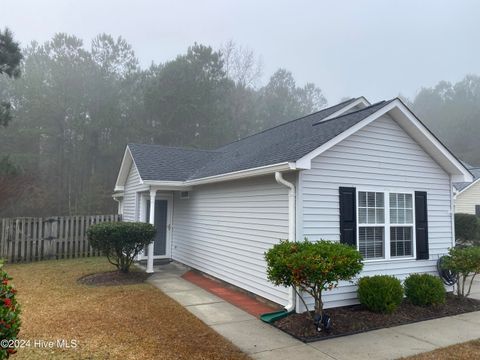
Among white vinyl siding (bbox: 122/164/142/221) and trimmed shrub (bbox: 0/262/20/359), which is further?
white vinyl siding (bbox: 122/164/142/221)

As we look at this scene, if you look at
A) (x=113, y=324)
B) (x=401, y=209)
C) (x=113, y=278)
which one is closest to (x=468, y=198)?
(x=401, y=209)

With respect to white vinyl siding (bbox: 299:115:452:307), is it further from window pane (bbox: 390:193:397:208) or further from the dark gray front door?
the dark gray front door

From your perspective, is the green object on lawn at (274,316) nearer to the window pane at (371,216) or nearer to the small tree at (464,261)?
the window pane at (371,216)

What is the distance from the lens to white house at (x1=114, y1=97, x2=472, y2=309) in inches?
253

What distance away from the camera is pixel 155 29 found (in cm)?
3058

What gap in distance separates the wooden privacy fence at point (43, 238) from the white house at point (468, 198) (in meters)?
18.5

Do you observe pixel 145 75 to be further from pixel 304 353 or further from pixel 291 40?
pixel 304 353

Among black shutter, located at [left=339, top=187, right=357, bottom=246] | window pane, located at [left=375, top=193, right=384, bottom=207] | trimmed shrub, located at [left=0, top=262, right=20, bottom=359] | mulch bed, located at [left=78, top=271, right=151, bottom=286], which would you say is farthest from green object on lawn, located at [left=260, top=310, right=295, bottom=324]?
mulch bed, located at [left=78, top=271, right=151, bottom=286]

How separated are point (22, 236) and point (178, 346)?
31.1 feet

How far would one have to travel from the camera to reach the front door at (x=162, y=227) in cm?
1223

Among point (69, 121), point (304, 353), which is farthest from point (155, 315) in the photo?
point (69, 121)

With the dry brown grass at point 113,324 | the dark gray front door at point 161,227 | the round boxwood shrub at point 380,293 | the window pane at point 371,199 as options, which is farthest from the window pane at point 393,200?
the dark gray front door at point 161,227

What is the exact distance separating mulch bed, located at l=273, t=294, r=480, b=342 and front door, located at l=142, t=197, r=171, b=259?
23.4 feet

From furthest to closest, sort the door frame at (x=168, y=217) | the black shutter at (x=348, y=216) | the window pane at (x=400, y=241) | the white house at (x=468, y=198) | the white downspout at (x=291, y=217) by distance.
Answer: the white house at (x=468, y=198)
the door frame at (x=168, y=217)
the window pane at (x=400, y=241)
the black shutter at (x=348, y=216)
the white downspout at (x=291, y=217)
